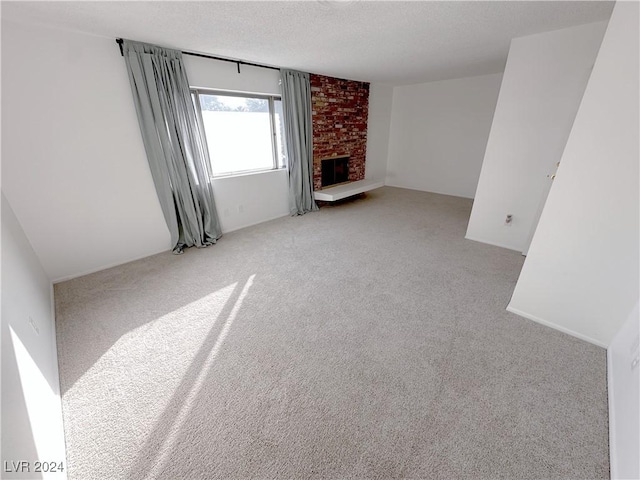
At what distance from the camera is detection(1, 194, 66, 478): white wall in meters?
0.86

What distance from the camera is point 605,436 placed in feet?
4.09

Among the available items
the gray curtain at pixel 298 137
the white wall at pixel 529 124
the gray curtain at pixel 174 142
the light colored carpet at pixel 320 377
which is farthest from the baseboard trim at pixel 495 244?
the gray curtain at pixel 174 142

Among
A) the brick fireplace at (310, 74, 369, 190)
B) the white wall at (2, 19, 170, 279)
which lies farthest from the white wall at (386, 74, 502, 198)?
the white wall at (2, 19, 170, 279)

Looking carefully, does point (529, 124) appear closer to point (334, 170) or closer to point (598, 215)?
point (598, 215)

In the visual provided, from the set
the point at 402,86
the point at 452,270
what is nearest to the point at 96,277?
the point at 452,270

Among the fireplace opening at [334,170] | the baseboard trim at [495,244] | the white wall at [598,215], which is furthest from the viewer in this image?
the fireplace opening at [334,170]

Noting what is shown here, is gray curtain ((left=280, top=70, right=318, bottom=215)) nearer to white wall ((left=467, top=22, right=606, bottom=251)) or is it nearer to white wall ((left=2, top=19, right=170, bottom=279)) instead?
white wall ((left=2, top=19, right=170, bottom=279))

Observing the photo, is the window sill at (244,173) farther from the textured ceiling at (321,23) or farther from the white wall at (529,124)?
the white wall at (529,124)

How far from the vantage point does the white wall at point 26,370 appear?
0.86 meters

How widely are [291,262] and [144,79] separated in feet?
7.66

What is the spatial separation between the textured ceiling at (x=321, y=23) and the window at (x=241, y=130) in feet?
1.88

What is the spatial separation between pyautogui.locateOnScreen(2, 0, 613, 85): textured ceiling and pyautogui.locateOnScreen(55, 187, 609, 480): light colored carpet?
2122 mm

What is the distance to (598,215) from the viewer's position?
1.62 meters

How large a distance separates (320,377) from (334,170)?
4.10m
